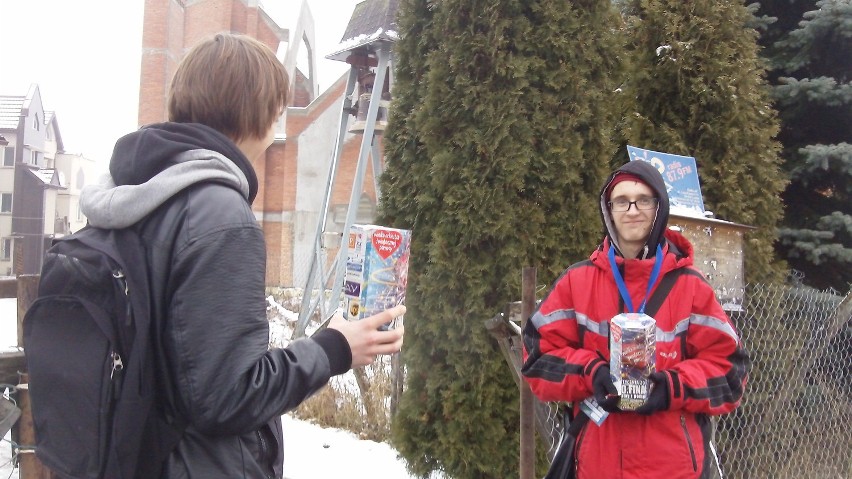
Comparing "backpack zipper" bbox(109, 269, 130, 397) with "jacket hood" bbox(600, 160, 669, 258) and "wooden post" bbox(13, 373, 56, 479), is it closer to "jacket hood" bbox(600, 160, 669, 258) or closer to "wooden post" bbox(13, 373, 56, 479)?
"jacket hood" bbox(600, 160, 669, 258)

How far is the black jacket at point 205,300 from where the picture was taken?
121 cm

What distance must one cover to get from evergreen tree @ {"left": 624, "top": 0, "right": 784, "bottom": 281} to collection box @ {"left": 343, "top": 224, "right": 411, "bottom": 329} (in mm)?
3848

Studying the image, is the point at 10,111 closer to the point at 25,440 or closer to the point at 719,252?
the point at 25,440

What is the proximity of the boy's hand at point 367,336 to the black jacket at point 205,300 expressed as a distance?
0.11 meters

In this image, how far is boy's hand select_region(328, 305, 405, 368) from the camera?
4.81 feet

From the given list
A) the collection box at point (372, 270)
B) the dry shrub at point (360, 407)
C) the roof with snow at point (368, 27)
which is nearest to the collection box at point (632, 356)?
the collection box at point (372, 270)

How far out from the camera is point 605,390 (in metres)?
2.30

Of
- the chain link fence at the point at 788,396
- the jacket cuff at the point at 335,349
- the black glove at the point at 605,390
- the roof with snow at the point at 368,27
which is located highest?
the roof with snow at the point at 368,27

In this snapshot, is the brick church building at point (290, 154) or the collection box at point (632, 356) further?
the brick church building at point (290, 154)

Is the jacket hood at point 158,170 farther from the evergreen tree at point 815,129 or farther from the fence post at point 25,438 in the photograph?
the evergreen tree at point 815,129

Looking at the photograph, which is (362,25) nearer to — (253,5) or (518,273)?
(518,273)

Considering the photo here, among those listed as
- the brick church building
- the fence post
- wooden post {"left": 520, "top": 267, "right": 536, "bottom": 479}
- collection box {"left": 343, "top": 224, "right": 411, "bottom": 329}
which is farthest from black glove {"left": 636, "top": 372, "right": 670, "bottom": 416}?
the brick church building

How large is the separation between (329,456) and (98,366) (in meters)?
4.68

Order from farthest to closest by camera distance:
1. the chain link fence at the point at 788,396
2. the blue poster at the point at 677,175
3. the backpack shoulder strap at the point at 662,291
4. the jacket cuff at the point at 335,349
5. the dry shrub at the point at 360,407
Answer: the dry shrub at the point at 360,407 → the chain link fence at the point at 788,396 → the blue poster at the point at 677,175 → the backpack shoulder strap at the point at 662,291 → the jacket cuff at the point at 335,349
